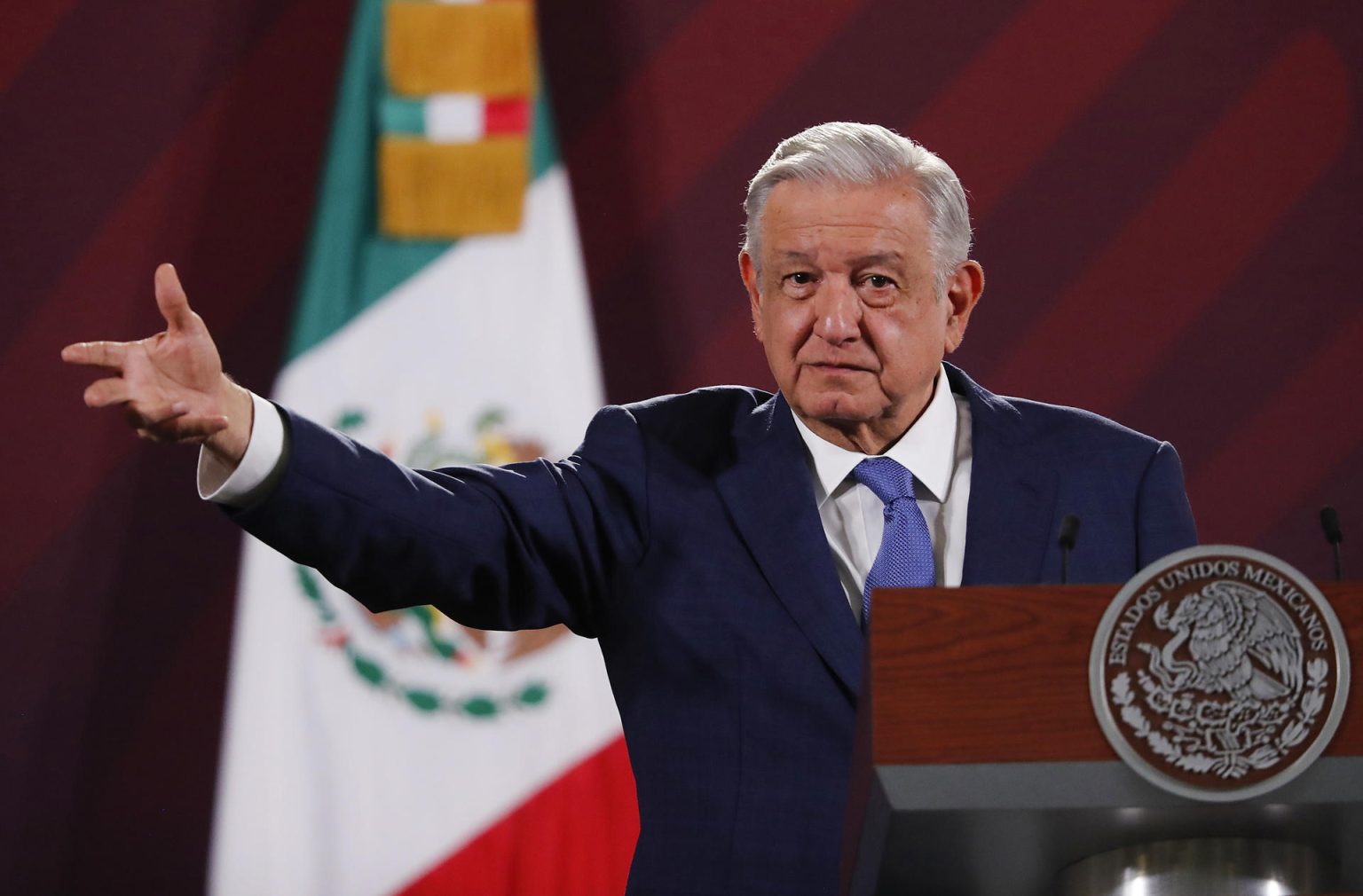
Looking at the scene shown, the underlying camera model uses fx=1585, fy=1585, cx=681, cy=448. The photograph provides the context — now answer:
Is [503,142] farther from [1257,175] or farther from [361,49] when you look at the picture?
[1257,175]

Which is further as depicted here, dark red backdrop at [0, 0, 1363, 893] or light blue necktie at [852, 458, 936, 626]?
dark red backdrop at [0, 0, 1363, 893]

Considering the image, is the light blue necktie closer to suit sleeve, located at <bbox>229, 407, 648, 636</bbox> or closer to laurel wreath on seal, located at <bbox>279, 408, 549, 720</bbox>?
suit sleeve, located at <bbox>229, 407, 648, 636</bbox>

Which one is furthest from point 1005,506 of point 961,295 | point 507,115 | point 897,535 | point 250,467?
point 507,115

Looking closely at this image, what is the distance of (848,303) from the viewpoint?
70.7 inches

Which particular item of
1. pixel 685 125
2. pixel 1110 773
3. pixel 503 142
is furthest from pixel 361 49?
pixel 1110 773

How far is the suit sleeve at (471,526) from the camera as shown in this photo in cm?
144

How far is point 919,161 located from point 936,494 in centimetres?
39

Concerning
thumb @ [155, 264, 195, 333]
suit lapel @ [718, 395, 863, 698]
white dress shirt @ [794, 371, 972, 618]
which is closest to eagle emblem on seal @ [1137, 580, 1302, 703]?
suit lapel @ [718, 395, 863, 698]

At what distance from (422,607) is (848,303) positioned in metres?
1.31

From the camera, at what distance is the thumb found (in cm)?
131

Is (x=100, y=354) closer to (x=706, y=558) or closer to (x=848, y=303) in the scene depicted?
(x=706, y=558)

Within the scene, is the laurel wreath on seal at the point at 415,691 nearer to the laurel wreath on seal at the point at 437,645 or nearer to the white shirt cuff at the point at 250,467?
the laurel wreath on seal at the point at 437,645

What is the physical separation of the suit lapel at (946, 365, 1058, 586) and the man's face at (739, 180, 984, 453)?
4.8 inches

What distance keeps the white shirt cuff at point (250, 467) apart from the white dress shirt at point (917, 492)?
602mm
